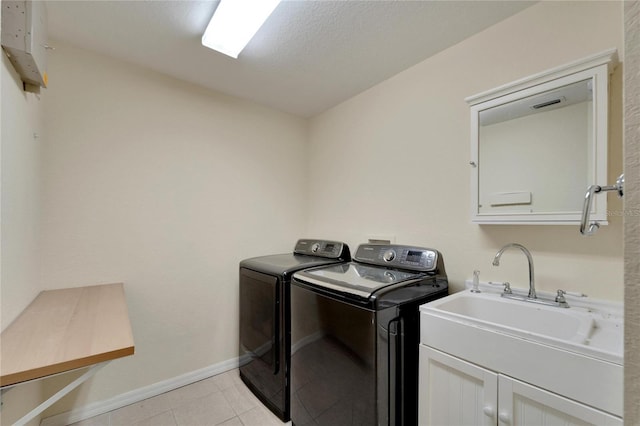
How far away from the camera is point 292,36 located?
1657 mm

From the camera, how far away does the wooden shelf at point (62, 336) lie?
0.83 metres

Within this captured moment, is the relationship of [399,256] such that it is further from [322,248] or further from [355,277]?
[322,248]

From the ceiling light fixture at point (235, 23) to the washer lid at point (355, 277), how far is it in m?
1.47

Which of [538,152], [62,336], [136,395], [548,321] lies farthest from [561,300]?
[136,395]

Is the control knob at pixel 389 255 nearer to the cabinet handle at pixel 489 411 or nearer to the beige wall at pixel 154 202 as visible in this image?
the cabinet handle at pixel 489 411

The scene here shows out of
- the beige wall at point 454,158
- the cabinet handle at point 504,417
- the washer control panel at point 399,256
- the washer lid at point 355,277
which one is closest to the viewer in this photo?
the cabinet handle at point 504,417

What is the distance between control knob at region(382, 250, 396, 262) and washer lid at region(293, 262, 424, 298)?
79mm

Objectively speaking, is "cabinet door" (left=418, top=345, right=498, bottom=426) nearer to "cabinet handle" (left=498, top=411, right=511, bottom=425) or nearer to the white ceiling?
"cabinet handle" (left=498, top=411, right=511, bottom=425)

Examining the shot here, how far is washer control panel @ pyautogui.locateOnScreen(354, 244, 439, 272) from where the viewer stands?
166 centimetres

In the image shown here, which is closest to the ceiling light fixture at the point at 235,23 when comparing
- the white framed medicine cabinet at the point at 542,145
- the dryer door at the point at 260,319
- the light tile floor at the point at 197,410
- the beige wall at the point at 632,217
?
the white framed medicine cabinet at the point at 542,145

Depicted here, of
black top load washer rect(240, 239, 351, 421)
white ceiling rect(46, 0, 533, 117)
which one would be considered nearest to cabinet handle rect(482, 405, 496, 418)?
black top load washer rect(240, 239, 351, 421)

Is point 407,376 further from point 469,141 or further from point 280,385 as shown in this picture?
point 469,141

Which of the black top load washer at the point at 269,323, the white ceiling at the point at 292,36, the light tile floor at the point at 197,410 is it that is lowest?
the light tile floor at the point at 197,410

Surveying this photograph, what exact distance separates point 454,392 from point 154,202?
2.22 m
